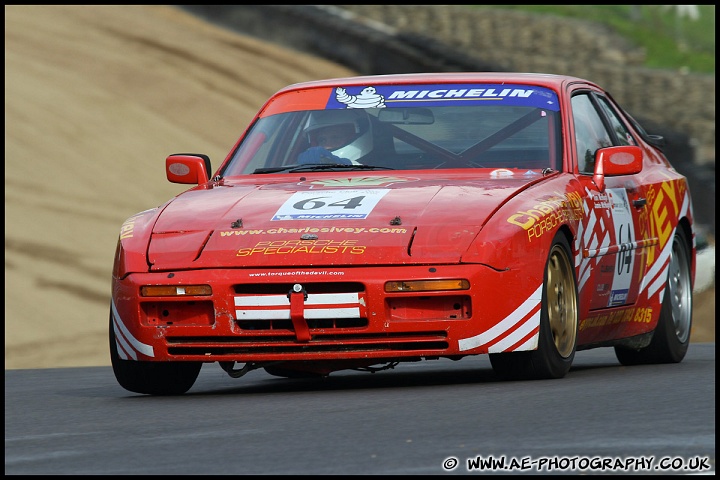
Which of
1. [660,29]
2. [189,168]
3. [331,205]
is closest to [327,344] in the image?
[331,205]

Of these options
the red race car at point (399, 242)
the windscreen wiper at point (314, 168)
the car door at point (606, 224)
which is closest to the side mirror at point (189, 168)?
the red race car at point (399, 242)

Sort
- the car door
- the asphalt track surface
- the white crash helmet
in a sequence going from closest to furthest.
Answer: the asphalt track surface < the car door < the white crash helmet

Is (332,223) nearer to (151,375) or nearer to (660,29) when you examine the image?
(151,375)

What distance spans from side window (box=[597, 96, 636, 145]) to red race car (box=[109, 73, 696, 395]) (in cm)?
41

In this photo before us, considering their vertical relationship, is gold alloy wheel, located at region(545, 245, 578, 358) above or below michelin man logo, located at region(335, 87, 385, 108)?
below

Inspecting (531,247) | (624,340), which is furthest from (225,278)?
(624,340)

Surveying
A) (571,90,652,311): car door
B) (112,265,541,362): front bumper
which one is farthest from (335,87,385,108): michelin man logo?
(112,265,541,362): front bumper

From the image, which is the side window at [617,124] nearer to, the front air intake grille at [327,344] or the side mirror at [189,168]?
the side mirror at [189,168]

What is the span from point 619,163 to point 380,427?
2910 mm

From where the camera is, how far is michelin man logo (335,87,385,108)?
346 inches

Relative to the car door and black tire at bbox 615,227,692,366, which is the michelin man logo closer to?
the car door

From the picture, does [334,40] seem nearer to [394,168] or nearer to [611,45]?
[611,45]

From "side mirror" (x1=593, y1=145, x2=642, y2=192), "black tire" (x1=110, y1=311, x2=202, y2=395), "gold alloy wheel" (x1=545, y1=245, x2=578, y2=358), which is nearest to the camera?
"gold alloy wheel" (x1=545, y1=245, x2=578, y2=358)

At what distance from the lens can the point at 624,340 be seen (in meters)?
8.92
